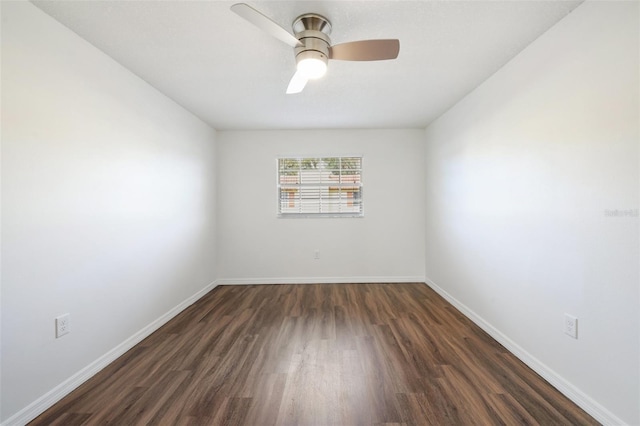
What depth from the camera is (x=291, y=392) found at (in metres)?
1.62

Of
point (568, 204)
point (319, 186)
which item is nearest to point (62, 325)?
point (319, 186)

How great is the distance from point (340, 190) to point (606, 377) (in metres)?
3.14

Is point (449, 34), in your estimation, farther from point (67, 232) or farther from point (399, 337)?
point (67, 232)

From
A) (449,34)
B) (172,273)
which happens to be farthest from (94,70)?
(449,34)

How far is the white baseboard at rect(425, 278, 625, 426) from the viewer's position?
137 centimetres

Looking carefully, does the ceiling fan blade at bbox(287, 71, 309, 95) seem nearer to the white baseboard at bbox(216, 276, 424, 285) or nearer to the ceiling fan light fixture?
the ceiling fan light fixture

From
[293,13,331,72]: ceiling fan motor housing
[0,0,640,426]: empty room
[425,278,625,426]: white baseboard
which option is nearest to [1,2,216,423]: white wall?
[0,0,640,426]: empty room

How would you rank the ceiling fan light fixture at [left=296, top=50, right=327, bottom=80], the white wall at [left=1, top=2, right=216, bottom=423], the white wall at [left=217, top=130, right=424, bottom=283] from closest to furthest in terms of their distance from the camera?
the white wall at [left=1, top=2, right=216, bottom=423]
the ceiling fan light fixture at [left=296, top=50, right=327, bottom=80]
the white wall at [left=217, top=130, right=424, bottom=283]

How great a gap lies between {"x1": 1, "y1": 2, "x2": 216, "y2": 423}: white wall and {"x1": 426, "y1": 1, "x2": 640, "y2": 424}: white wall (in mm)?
3106

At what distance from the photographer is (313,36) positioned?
1607 millimetres

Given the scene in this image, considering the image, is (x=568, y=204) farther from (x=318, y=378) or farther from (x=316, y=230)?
A: (x=316, y=230)

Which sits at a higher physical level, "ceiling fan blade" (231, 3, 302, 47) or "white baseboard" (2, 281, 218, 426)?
"ceiling fan blade" (231, 3, 302, 47)

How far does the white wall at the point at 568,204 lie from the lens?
4.25 feet

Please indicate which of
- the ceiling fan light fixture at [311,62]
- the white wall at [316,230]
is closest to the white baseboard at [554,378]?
the white wall at [316,230]
